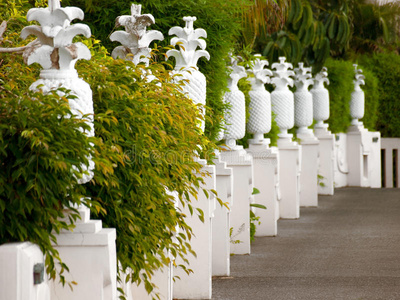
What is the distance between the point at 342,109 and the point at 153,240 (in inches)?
424

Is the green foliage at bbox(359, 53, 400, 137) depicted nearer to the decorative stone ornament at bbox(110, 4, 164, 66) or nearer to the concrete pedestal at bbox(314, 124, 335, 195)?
the concrete pedestal at bbox(314, 124, 335, 195)

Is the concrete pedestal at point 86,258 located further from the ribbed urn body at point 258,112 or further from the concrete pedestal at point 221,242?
the ribbed urn body at point 258,112

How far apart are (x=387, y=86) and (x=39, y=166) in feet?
46.8

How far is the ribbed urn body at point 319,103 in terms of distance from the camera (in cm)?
1209

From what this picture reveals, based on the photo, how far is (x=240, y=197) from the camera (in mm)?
7180

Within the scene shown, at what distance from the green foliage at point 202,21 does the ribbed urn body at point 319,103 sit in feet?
19.7

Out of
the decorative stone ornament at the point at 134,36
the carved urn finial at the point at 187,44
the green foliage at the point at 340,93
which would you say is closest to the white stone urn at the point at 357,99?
the green foliage at the point at 340,93

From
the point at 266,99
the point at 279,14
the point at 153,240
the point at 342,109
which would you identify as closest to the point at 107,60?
the point at 153,240

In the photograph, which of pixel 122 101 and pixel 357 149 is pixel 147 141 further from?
pixel 357 149

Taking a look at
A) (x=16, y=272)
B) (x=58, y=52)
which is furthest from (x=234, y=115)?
(x=16, y=272)

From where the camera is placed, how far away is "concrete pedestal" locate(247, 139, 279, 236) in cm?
828

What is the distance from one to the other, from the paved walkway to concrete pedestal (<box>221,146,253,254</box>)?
137mm

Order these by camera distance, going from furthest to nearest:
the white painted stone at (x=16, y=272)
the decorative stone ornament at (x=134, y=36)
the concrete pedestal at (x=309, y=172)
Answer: the concrete pedestal at (x=309, y=172) → the decorative stone ornament at (x=134, y=36) → the white painted stone at (x=16, y=272)

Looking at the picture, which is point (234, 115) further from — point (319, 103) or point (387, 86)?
point (387, 86)
